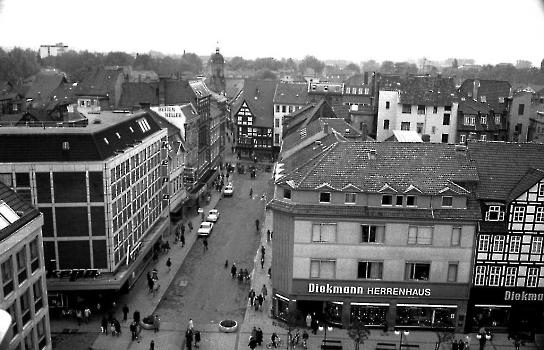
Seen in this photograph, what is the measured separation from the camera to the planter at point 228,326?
3516 centimetres

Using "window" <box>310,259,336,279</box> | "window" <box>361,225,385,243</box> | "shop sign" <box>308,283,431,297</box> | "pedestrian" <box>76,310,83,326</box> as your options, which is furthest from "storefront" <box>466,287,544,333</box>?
"pedestrian" <box>76,310,83,326</box>

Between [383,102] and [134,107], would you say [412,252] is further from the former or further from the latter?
[134,107]

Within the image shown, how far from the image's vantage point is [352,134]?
49250 mm

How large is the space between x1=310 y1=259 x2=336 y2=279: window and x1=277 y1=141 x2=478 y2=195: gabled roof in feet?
15.9

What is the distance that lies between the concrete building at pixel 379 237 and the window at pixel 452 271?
6 centimetres

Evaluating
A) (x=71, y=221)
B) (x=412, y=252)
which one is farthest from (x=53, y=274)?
(x=412, y=252)

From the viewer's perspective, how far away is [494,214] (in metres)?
34.4

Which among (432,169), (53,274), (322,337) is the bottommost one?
(322,337)

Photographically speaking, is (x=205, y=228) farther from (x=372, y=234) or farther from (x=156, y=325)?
(x=372, y=234)

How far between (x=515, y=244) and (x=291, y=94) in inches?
2443

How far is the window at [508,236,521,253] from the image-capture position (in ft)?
113

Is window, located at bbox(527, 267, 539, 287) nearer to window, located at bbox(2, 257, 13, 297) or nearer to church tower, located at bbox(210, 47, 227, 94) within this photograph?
window, located at bbox(2, 257, 13, 297)

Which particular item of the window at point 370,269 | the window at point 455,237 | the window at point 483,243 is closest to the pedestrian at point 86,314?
the window at point 370,269

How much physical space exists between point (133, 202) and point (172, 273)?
7050 mm
